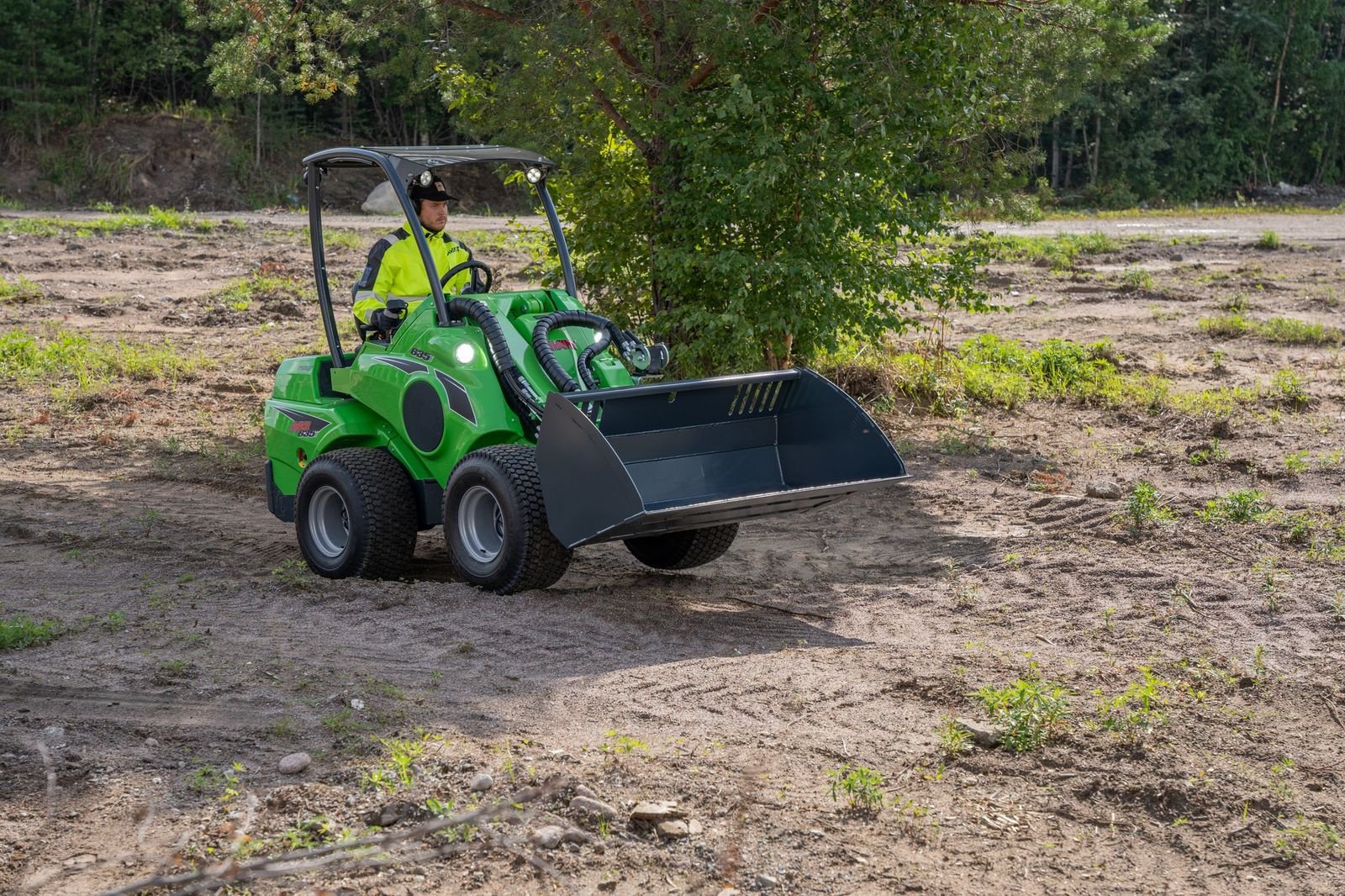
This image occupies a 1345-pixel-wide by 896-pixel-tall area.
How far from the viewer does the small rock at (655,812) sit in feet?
14.5

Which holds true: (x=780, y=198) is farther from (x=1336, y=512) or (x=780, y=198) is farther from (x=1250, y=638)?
(x=1250, y=638)

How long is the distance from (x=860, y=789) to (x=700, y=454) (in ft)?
10.1

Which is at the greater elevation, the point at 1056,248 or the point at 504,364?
the point at 1056,248

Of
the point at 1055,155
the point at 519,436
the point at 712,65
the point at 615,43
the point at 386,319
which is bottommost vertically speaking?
the point at 519,436

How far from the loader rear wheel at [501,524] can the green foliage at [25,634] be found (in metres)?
1.86

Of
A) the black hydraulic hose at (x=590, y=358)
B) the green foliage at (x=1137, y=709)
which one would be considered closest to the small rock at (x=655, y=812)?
the green foliage at (x=1137, y=709)

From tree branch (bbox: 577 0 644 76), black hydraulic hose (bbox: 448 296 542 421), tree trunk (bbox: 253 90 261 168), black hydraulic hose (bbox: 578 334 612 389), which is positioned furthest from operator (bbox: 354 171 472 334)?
tree trunk (bbox: 253 90 261 168)

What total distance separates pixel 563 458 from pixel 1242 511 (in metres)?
4.53

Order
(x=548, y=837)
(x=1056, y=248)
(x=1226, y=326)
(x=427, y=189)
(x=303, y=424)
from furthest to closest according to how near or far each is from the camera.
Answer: (x=1056, y=248), (x=1226, y=326), (x=303, y=424), (x=427, y=189), (x=548, y=837)

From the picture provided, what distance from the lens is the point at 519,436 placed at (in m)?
7.10

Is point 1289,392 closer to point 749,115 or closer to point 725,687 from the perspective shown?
point 749,115

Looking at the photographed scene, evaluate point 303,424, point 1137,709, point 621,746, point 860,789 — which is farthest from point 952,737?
point 303,424

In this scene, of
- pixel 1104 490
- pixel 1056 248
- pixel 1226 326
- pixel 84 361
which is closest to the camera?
pixel 1104 490

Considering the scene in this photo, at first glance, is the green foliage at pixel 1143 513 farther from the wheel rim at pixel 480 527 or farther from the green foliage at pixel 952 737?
the wheel rim at pixel 480 527
